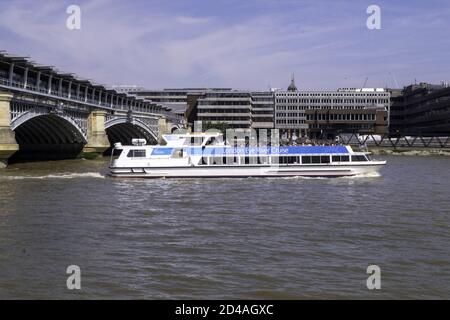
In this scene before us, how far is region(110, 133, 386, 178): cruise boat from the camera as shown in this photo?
43.2 m

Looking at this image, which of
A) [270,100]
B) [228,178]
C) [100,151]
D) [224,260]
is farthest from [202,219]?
[270,100]

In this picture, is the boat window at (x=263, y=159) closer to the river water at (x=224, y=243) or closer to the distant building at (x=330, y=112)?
the river water at (x=224, y=243)

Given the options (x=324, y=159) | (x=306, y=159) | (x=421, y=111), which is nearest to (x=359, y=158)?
(x=324, y=159)

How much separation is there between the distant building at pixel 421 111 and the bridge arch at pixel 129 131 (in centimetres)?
6392

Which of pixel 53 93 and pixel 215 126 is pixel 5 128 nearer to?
pixel 53 93

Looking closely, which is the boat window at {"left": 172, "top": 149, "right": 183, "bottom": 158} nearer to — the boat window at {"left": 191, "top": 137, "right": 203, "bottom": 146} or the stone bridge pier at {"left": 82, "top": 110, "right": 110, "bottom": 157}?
the boat window at {"left": 191, "top": 137, "right": 203, "bottom": 146}

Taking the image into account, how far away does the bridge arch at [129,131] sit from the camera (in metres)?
88.4

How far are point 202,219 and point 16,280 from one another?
10.7 metres

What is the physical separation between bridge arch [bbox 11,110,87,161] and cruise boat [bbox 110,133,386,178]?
25075 millimetres

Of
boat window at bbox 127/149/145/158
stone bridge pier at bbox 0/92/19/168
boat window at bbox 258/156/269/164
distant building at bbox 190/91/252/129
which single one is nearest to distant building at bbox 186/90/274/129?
distant building at bbox 190/91/252/129

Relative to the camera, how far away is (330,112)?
590 feet

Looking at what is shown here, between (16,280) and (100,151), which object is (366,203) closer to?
(16,280)

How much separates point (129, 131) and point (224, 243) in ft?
265

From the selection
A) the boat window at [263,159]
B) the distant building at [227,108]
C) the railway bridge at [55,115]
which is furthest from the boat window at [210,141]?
the distant building at [227,108]
